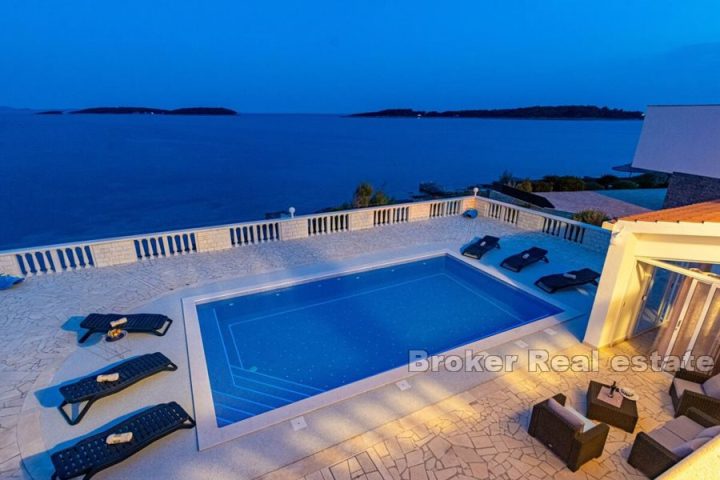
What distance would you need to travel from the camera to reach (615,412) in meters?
4.65

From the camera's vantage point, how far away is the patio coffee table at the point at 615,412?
459 cm

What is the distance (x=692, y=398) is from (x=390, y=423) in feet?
12.6

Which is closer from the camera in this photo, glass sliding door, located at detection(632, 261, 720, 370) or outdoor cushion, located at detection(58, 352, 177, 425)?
outdoor cushion, located at detection(58, 352, 177, 425)

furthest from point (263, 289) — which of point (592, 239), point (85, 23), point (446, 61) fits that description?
point (446, 61)

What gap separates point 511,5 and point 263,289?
173ft

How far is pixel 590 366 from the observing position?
601 cm

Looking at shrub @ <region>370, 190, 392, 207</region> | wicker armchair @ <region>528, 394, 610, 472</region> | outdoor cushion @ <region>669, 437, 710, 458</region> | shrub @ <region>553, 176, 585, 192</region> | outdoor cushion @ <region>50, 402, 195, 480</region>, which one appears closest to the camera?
outdoor cushion @ <region>669, 437, 710, 458</region>

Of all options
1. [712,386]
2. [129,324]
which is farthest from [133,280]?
[712,386]

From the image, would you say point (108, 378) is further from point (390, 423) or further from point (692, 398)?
point (692, 398)

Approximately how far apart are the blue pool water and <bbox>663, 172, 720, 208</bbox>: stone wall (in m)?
14.3

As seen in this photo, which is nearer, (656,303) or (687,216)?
(687,216)

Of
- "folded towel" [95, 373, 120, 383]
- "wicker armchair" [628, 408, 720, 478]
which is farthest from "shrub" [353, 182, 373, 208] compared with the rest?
"wicker armchair" [628, 408, 720, 478]

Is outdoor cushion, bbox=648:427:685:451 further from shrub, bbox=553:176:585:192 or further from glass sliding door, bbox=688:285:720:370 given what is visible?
shrub, bbox=553:176:585:192

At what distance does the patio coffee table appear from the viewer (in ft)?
15.1
